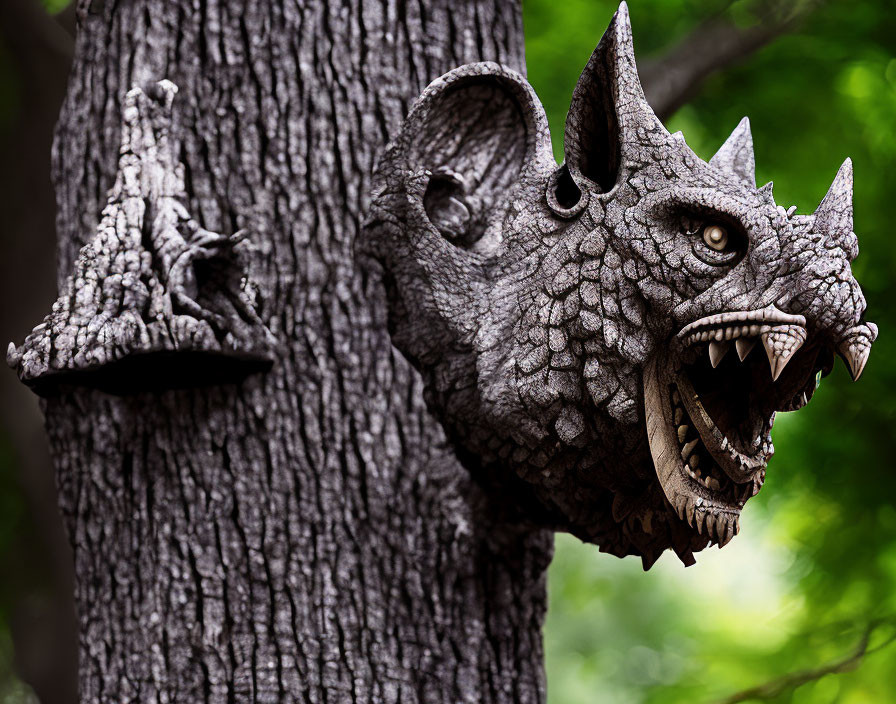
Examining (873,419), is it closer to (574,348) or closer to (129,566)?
(574,348)

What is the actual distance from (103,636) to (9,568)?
167 inches

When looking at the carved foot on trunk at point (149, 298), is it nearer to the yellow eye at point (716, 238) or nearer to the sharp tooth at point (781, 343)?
the yellow eye at point (716, 238)

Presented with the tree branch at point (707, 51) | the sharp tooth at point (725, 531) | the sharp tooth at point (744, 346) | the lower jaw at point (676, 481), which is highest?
the tree branch at point (707, 51)

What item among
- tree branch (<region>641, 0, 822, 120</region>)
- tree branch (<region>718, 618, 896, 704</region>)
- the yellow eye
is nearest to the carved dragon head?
the yellow eye

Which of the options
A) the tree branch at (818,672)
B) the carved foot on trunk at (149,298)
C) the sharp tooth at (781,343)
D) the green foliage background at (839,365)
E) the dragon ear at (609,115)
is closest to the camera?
the sharp tooth at (781,343)

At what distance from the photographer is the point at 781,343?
1.73 m

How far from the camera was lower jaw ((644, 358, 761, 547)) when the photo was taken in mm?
1878

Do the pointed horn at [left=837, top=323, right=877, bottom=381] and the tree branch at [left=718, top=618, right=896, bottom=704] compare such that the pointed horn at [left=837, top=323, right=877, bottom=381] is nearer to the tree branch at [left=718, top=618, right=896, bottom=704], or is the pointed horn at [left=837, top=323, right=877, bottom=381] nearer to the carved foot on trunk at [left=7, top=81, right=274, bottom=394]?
the carved foot on trunk at [left=7, top=81, right=274, bottom=394]

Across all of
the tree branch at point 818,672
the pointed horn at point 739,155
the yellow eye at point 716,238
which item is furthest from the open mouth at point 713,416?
the tree branch at point 818,672

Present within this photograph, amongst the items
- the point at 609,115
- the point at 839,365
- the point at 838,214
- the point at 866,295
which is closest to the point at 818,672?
the point at 839,365

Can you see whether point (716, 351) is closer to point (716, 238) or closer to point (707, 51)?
point (716, 238)

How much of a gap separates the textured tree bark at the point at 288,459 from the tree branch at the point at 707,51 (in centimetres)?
149

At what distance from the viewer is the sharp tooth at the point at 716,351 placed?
1.80 m

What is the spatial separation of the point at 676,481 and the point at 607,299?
1.13 feet
